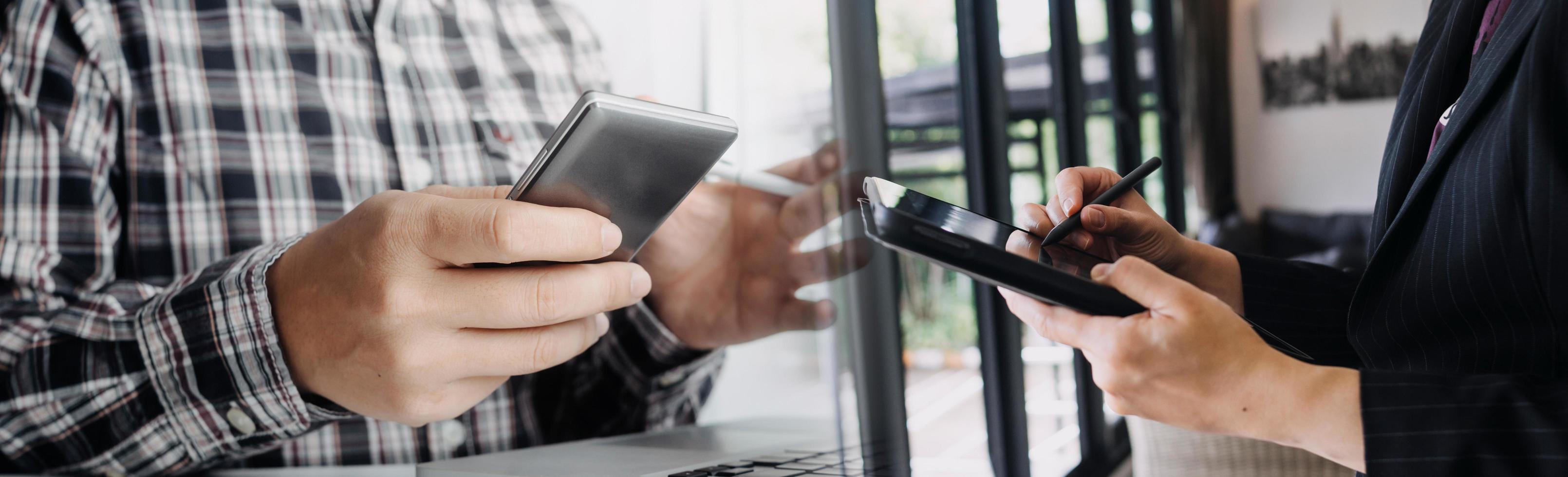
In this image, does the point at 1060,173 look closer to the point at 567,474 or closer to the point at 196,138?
the point at 567,474

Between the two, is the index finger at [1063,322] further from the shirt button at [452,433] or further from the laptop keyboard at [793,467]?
the shirt button at [452,433]

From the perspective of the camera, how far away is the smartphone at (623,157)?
45 cm

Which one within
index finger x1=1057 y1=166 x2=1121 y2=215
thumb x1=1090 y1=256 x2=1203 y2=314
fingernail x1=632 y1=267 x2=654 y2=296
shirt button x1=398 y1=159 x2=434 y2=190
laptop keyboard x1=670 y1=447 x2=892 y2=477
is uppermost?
shirt button x1=398 y1=159 x2=434 y2=190

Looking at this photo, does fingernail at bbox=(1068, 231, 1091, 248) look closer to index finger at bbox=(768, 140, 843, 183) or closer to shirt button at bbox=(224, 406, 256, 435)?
index finger at bbox=(768, 140, 843, 183)

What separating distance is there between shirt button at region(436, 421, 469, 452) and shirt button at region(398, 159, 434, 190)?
0.25m

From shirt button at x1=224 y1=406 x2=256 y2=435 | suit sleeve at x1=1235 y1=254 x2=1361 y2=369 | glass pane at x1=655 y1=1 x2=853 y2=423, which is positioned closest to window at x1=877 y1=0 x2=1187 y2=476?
glass pane at x1=655 y1=1 x2=853 y2=423

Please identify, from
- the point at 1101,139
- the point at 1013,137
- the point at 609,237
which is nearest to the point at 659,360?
Result: the point at 609,237

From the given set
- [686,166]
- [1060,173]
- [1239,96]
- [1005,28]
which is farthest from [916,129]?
[1239,96]

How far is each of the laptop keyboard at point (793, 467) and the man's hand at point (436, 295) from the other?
14cm

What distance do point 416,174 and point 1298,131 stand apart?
296 centimetres

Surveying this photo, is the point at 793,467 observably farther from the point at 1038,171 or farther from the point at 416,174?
the point at 1038,171

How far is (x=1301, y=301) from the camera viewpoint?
660 mm

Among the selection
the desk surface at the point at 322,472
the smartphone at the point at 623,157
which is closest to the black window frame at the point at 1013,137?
the smartphone at the point at 623,157

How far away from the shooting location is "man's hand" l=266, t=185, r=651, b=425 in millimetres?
498
